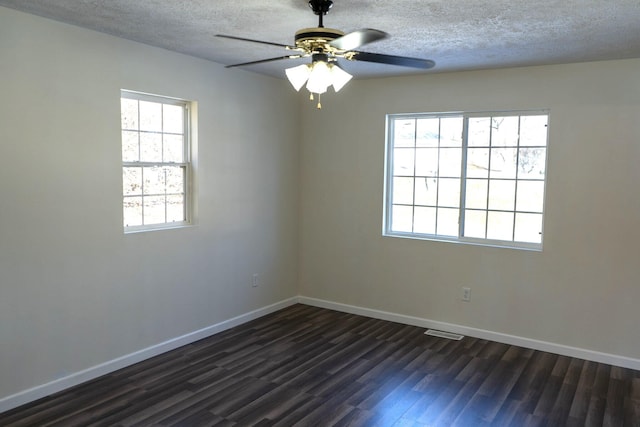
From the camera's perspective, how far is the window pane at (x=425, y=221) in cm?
488

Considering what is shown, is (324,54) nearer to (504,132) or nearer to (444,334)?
(504,132)

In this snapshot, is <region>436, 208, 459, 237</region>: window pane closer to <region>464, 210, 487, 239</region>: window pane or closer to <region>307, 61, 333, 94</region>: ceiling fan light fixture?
<region>464, 210, 487, 239</region>: window pane

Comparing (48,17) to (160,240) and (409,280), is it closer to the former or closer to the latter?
(160,240)

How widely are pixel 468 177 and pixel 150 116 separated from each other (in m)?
2.93

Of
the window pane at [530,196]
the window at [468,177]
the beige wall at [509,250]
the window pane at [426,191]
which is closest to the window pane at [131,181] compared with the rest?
the beige wall at [509,250]

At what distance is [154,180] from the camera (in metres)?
3.98

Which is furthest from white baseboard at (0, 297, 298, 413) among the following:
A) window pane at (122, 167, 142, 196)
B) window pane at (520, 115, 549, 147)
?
window pane at (520, 115, 549, 147)

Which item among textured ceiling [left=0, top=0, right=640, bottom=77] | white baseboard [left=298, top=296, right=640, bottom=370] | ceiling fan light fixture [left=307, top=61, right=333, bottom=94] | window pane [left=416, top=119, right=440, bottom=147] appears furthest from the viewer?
window pane [left=416, top=119, right=440, bottom=147]

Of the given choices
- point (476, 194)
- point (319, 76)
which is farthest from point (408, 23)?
point (476, 194)

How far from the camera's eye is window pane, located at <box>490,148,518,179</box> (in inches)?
173

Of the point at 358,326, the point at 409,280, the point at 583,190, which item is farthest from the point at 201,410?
the point at 583,190

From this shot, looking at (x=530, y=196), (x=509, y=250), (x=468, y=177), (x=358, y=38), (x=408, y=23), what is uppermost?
(x=408, y=23)

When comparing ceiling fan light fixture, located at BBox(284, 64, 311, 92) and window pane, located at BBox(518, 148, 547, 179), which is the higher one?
ceiling fan light fixture, located at BBox(284, 64, 311, 92)

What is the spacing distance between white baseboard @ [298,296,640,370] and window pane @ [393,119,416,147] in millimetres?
1784
